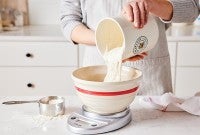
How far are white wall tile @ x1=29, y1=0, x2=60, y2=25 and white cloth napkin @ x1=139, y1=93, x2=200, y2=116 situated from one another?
1668 mm

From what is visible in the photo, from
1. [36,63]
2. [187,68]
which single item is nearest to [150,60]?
[187,68]

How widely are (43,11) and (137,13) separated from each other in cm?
182

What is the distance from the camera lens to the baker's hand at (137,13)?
2.76 feet

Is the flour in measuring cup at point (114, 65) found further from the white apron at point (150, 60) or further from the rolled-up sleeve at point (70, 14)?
the rolled-up sleeve at point (70, 14)

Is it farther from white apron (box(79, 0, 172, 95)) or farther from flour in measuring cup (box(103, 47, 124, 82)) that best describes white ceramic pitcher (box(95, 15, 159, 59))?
white apron (box(79, 0, 172, 95))

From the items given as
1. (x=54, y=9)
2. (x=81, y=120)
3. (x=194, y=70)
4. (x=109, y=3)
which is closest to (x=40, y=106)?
(x=81, y=120)

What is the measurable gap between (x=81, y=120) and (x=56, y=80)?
52.8 inches

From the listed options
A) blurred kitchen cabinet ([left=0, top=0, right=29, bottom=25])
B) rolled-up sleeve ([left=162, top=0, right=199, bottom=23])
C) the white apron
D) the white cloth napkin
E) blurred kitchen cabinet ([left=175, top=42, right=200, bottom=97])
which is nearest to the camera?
the white cloth napkin

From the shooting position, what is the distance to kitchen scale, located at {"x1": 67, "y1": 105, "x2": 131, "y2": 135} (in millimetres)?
826

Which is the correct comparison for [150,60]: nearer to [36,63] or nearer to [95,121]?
[95,121]

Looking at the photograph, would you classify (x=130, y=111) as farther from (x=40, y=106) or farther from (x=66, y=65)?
(x=66, y=65)

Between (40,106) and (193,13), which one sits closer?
(40,106)

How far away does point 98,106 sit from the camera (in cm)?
85

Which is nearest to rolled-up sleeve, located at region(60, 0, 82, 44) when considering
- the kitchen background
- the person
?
the person
